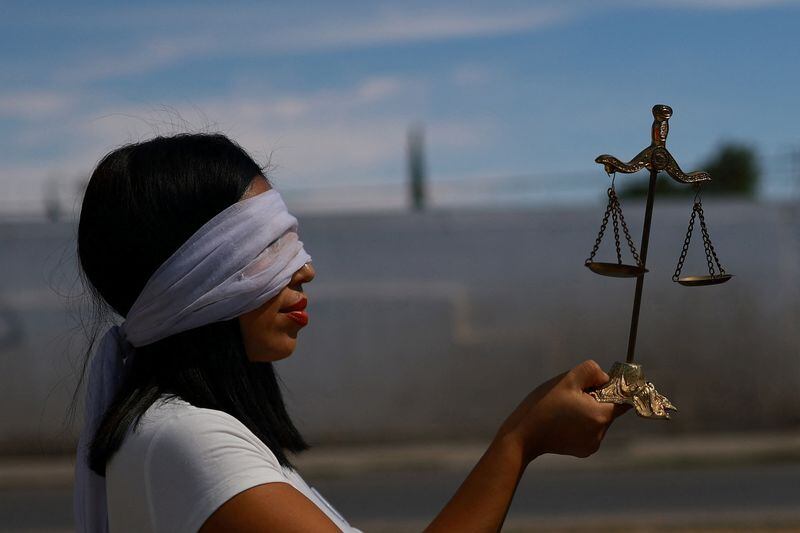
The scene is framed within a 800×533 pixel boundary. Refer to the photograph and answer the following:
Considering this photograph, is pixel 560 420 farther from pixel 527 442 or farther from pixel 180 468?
pixel 180 468

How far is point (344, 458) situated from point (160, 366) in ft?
35.7

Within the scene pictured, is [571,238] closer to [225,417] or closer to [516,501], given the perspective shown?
[516,501]

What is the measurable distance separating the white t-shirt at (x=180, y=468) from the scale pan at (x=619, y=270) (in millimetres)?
706

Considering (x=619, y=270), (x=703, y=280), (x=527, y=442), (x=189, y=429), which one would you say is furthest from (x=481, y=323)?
(x=189, y=429)

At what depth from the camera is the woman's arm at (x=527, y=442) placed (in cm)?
177

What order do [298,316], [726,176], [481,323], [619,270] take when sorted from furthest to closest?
[726,176] → [481,323] → [619,270] → [298,316]

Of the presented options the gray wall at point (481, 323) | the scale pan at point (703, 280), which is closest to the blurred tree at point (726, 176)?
the gray wall at point (481, 323)

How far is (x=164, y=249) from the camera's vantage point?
1.87m

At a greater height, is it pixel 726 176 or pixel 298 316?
pixel 298 316

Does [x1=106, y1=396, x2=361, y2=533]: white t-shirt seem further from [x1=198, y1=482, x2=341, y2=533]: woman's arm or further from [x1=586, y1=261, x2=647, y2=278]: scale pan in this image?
[x1=586, y1=261, x2=647, y2=278]: scale pan

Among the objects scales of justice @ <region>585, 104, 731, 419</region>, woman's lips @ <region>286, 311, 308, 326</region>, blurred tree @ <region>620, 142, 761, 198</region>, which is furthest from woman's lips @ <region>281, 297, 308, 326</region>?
blurred tree @ <region>620, 142, 761, 198</region>

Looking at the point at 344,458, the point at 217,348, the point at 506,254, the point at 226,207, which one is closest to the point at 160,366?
the point at 217,348

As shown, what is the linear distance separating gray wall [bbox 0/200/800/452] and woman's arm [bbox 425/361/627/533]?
1140cm

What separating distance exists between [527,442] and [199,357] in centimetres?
55
